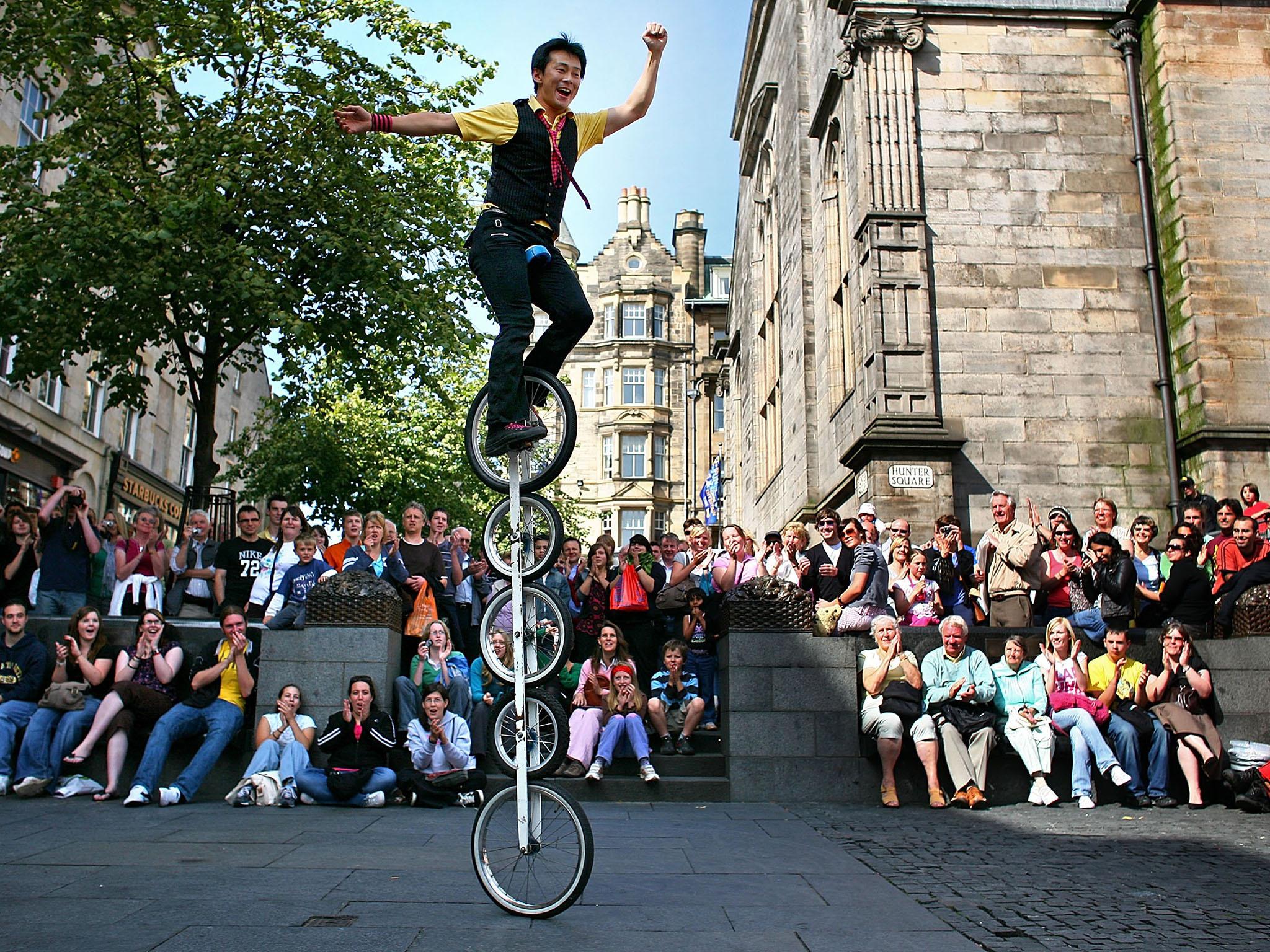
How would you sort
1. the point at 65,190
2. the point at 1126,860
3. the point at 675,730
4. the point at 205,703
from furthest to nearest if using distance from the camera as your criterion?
the point at 65,190
the point at 675,730
the point at 205,703
the point at 1126,860

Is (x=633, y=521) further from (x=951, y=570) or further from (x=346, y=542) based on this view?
(x=951, y=570)

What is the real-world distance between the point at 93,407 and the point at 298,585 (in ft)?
74.3

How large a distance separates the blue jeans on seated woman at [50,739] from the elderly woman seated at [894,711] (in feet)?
24.0

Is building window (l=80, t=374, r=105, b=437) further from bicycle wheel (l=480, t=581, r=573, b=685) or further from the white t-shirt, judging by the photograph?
bicycle wheel (l=480, t=581, r=573, b=685)

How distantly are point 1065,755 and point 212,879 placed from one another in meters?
8.03

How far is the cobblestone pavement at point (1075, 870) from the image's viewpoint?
5.74 m

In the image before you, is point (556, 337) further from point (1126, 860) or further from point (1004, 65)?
point (1004, 65)

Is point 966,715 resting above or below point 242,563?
below

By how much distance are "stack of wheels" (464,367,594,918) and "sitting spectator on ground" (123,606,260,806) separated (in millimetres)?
4697

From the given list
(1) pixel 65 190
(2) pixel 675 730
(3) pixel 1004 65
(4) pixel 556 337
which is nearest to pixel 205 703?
(2) pixel 675 730

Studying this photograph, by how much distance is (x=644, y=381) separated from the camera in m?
63.9

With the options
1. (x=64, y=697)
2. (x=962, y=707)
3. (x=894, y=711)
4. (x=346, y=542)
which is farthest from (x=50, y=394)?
(x=962, y=707)

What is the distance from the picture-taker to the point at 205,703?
10.8 meters

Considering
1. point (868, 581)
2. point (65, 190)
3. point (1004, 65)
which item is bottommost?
point (868, 581)
